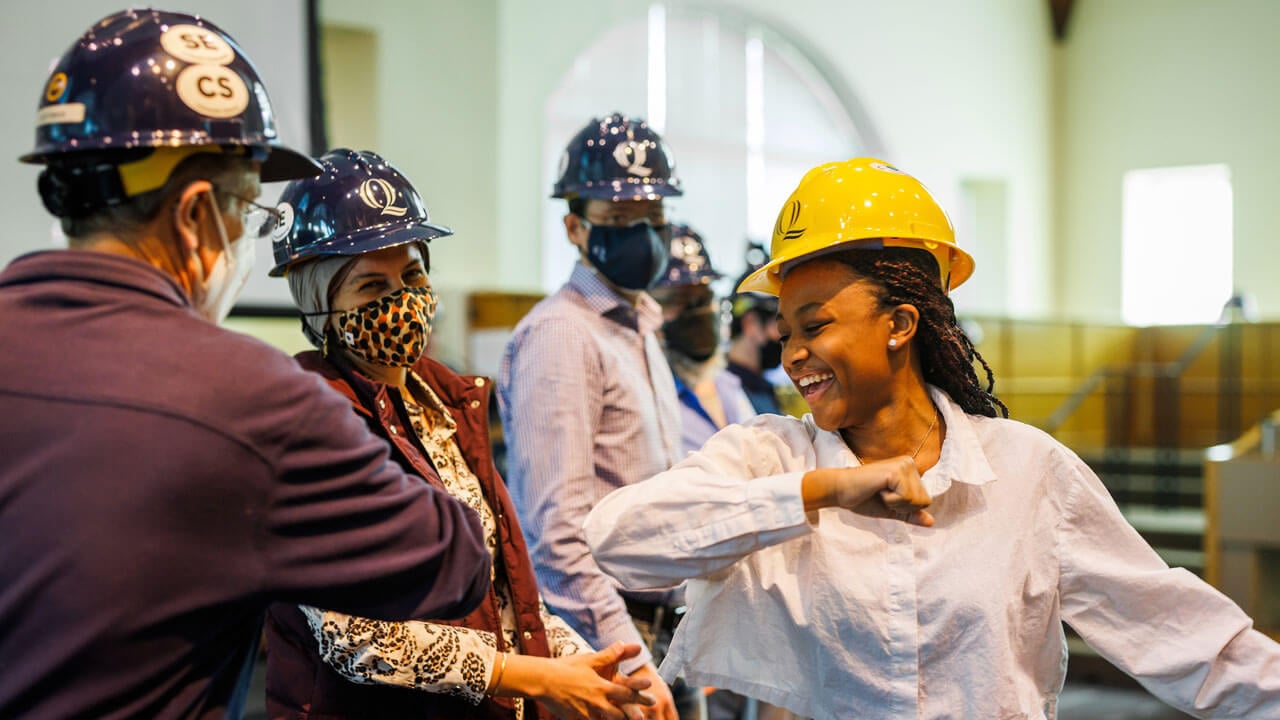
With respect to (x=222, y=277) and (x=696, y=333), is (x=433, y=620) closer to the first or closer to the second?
(x=222, y=277)

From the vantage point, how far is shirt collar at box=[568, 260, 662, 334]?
2449 millimetres

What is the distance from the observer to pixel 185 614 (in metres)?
1.08

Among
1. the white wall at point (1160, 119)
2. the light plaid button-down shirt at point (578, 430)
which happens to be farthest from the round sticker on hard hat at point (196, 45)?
the white wall at point (1160, 119)

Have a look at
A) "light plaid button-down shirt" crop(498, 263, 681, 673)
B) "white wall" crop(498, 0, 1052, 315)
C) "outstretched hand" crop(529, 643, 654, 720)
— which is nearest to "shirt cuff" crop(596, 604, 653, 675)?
"light plaid button-down shirt" crop(498, 263, 681, 673)

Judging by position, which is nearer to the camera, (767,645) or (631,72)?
(767,645)

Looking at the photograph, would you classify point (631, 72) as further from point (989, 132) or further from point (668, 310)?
point (668, 310)

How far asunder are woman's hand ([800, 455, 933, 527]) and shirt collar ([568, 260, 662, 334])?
1.10 m

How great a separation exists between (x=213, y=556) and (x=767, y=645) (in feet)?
2.53

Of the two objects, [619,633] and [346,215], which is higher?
[346,215]

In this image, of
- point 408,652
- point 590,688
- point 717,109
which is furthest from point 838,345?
point 717,109

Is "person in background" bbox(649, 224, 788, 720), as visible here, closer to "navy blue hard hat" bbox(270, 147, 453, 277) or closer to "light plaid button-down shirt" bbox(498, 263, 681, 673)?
"light plaid button-down shirt" bbox(498, 263, 681, 673)

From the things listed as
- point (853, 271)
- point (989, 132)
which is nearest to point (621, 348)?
point (853, 271)

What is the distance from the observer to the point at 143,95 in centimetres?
118

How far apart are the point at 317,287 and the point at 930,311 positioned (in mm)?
932
